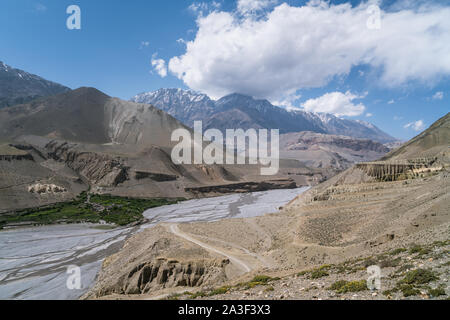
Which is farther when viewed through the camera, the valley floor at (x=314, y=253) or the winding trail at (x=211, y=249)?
the winding trail at (x=211, y=249)

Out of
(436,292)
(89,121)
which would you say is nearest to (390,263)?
(436,292)

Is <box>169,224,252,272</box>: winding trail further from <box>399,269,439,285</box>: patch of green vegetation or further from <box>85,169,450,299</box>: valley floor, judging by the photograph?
<box>399,269,439,285</box>: patch of green vegetation

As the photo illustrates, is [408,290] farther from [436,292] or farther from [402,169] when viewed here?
[402,169]

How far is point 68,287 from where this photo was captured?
78.3 feet

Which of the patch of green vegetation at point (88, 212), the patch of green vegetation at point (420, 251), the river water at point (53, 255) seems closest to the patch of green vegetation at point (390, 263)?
the patch of green vegetation at point (420, 251)

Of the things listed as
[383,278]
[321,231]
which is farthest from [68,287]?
[383,278]

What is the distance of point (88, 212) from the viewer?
56.5m

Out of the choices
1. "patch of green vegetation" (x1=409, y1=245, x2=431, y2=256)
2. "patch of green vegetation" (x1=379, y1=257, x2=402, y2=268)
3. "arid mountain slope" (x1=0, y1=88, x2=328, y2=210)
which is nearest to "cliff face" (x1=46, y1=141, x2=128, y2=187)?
"arid mountain slope" (x1=0, y1=88, x2=328, y2=210)

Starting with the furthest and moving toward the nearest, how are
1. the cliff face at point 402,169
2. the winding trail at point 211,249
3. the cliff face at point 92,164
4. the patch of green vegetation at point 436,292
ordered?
the cliff face at point 92,164
the cliff face at point 402,169
the winding trail at point 211,249
the patch of green vegetation at point 436,292

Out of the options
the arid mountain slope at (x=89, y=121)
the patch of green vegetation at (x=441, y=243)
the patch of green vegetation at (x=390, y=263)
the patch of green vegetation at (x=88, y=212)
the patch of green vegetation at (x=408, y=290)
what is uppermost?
the arid mountain slope at (x=89, y=121)

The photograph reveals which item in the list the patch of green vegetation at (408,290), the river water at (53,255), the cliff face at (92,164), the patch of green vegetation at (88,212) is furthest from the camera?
the cliff face at (92,164)

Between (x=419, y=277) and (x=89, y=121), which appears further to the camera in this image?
(x=89, y=121)

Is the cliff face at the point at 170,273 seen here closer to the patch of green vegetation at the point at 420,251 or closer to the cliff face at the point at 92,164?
the patch of green vegetation at the point at 420,251

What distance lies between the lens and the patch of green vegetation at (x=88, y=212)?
49688mm
